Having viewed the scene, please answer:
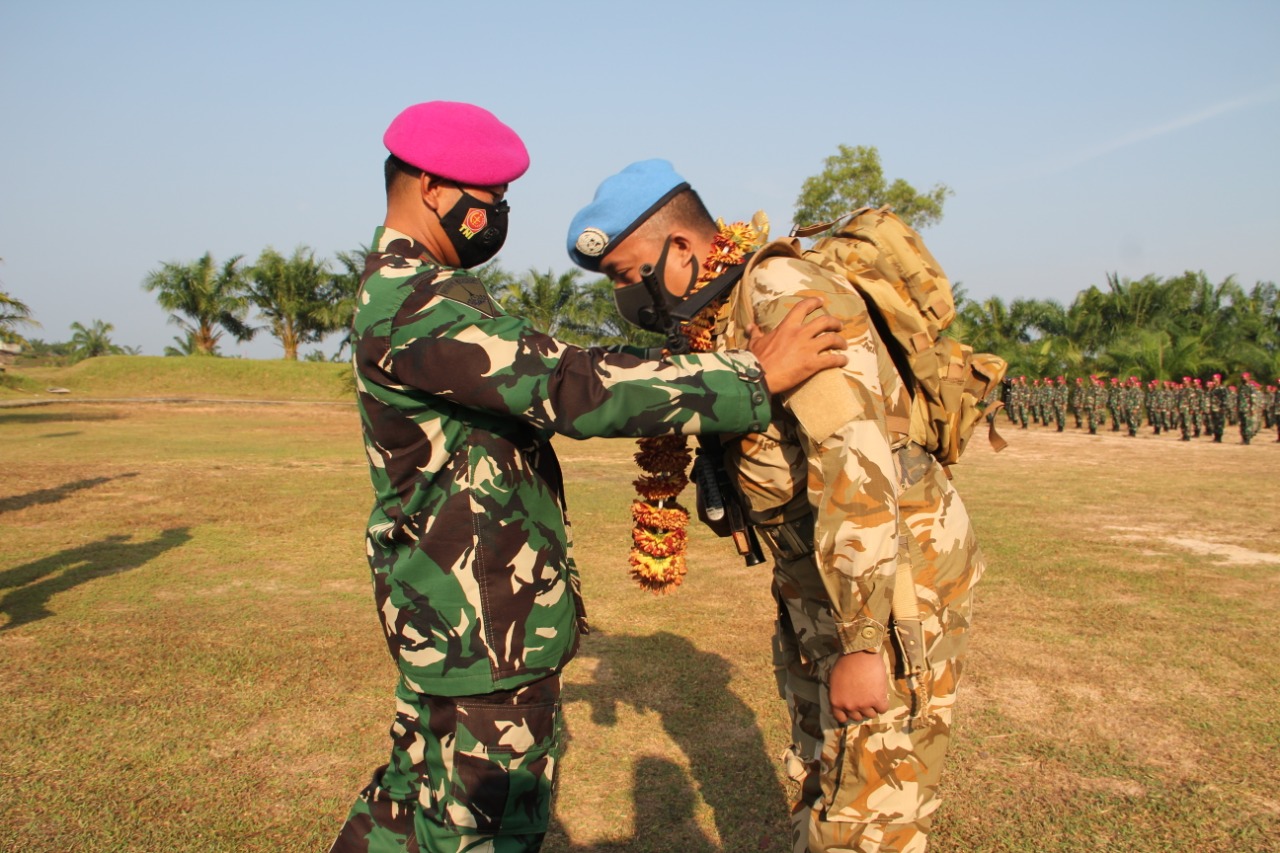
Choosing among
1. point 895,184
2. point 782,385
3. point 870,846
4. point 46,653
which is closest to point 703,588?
point 46,653

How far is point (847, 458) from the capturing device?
6.57ft

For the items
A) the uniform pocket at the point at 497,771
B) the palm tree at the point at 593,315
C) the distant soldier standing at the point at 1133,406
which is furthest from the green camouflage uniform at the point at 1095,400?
the uniform pocket at the point at 497,771

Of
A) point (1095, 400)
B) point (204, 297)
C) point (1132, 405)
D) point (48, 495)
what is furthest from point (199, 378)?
point (1132, 405)

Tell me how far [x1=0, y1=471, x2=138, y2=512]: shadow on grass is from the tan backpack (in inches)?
437

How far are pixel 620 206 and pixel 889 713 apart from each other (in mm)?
1513

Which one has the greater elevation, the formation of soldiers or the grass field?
the formation of soldiers

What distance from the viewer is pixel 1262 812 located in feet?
11.5

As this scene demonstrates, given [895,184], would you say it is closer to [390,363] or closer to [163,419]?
[163,419]

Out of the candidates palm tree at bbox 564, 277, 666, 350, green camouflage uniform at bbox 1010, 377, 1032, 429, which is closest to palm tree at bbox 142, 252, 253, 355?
palm tree at bbox 564, 277, 666, 350

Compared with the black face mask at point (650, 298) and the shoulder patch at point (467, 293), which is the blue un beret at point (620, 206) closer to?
the black face mask at point (650, 298)

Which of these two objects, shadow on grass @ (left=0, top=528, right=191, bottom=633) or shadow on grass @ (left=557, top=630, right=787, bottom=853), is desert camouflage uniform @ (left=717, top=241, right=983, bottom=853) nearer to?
shadow on grass @ (left=557, top=630, right=787, bottom=853)

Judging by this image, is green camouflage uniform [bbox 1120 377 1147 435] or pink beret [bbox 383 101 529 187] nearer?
pink beret [bbox 383 101 529 187]

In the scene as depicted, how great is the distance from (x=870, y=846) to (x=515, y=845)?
2.89 feet

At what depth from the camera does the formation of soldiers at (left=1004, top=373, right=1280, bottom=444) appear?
23500mm
